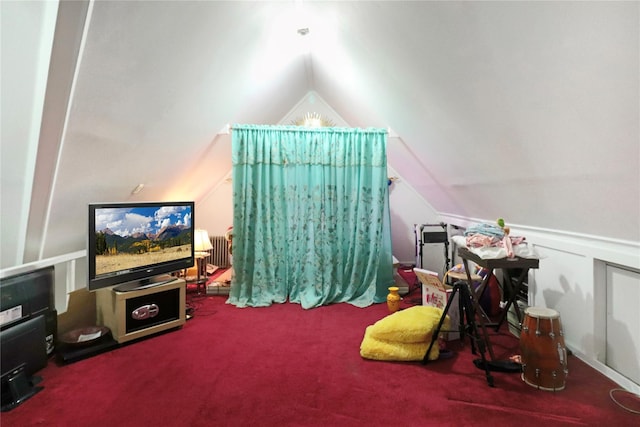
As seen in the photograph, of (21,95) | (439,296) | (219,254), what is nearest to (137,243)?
(21,95)

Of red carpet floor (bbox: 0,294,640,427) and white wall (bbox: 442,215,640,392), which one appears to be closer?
red carpet floor (bbox: 0,294,640,427)

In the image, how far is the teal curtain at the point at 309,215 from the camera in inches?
130

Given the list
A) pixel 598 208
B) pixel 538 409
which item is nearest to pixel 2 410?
pixel 538 409

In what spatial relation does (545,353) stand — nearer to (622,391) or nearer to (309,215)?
(622,391)

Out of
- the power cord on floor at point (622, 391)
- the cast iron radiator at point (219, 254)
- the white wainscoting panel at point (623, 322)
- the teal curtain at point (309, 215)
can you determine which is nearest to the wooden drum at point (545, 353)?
the power cord on floor at point (622, 391)

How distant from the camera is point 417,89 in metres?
2.46

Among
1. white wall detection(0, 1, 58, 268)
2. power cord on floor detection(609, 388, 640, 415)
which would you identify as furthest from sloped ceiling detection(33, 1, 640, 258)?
power cord on floor detection(609, 388, 640, 415)

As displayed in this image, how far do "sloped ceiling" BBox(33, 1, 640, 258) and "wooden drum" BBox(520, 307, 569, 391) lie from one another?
640 millimetres

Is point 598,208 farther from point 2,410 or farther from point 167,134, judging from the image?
point 2,410

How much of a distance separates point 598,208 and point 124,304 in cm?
316

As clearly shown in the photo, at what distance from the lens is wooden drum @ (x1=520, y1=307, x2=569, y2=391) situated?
1.78 metres

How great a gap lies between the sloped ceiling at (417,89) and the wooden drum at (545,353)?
0.64 m

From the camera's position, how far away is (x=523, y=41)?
139 cm

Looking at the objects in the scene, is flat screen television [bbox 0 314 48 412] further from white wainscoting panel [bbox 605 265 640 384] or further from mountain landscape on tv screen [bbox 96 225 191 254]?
white wainscoting panel [bbox 605 265 640 384]
